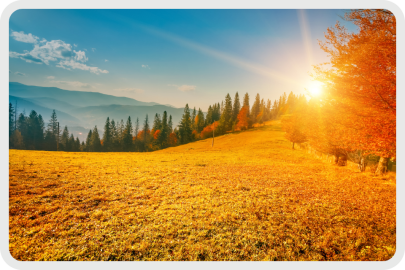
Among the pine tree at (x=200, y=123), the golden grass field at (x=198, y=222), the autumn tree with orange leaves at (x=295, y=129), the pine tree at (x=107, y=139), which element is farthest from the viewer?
the pine tree at (x=107, y=139)

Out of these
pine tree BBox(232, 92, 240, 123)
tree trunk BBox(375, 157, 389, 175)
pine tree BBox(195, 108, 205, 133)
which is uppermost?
pine tree BBox(232, 92, 240, 123)

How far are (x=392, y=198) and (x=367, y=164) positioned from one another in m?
6.95

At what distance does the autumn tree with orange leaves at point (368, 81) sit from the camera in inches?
234

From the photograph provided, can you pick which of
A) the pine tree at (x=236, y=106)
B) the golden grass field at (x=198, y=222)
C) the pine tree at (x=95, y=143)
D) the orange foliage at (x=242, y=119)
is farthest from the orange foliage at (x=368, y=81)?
the pine tree at (x=95, y=143)

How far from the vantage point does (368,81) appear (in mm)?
6355

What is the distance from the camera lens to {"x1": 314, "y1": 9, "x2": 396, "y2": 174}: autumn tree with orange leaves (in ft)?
19.5

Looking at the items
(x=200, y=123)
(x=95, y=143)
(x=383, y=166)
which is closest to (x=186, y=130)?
(x=200, y=123)

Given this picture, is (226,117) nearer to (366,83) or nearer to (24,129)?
(366,83)

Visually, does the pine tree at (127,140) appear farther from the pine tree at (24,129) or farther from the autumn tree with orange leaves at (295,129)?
the autumn tree with orange leaves at (295,129)

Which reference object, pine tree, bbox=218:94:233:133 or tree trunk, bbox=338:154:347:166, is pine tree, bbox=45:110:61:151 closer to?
pine tree, bbox=218:94:233:133

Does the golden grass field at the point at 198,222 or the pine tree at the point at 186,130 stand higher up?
the pine tree at the point at 186,130

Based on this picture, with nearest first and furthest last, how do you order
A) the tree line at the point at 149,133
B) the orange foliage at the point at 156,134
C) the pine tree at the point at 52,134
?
the tree line at the point at 149,133 < the pine tree at the point at 52,134 < the orange foliage at the point at 156,134

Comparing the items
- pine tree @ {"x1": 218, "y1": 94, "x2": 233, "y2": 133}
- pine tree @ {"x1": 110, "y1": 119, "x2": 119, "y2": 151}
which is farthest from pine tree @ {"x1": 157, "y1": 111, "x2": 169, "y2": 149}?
pine tree @ {"x1": 218, "y1": 94, "x2": 233, "y2": 133}

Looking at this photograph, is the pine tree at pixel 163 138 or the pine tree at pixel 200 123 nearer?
the pine tree at pixel 163 138
